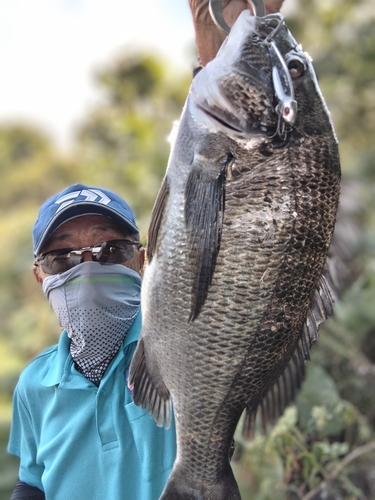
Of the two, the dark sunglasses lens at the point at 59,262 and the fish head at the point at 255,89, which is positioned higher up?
the fish head at the point at 255,89

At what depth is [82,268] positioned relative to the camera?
1.93m

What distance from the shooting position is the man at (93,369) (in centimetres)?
190

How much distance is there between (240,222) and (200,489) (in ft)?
2.39

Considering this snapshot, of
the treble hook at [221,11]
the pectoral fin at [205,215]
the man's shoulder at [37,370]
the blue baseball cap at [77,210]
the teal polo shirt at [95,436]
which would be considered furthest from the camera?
the man's shoulder at [37,370]

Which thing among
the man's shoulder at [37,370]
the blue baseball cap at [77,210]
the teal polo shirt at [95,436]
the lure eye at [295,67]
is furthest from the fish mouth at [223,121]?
the man's shoulder at [37,370]

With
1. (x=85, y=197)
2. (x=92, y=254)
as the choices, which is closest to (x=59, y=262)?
(x=92, y=254)

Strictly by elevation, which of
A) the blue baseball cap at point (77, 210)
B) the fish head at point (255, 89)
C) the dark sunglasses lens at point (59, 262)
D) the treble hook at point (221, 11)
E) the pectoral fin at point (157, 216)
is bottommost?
the dark sunglasses lens at point (59, 262)

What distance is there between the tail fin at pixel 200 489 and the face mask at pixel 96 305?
0.48m

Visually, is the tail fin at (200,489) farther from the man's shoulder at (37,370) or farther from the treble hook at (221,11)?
the treble hook at (221,11)

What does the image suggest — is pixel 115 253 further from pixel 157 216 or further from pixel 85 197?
pixel 157 216

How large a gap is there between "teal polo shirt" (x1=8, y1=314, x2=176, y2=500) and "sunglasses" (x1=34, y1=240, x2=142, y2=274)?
0.78 ft

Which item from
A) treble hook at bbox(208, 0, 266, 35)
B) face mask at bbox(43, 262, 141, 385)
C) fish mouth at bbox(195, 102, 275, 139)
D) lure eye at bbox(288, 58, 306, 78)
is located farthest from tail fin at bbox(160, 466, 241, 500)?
treble hook at bbox(208, 0, 266, 35)

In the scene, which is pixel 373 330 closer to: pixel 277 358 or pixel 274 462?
pixel 274 462

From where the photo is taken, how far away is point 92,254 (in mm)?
1928
